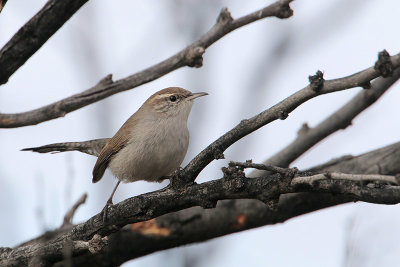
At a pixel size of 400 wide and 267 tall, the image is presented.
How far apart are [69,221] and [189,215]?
133 cm

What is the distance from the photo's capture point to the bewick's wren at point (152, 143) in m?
5.61

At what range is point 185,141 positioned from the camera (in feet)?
18.7

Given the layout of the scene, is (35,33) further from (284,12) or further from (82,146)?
(82,146)

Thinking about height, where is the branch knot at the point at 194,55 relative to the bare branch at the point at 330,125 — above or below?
above

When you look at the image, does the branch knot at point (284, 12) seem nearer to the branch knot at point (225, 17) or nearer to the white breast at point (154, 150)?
the branch knot at point (225, 17)

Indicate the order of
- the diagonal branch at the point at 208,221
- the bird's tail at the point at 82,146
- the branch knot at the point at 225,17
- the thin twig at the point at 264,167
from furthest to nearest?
the bird's tail at the point at 82,146 → the diagonal branch at the point at 208,221 → the branch knot at the point at 225,17 → the thin twig at the point at 264,167

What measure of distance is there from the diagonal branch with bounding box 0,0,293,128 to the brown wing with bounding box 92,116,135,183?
110cm

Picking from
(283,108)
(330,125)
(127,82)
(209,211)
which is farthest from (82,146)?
(283,108)

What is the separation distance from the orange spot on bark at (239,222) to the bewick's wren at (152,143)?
943 mm

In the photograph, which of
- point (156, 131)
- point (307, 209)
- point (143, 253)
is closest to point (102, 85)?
point (156, 131)

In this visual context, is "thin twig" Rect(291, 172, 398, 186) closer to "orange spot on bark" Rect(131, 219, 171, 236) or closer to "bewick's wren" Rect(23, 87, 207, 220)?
"bewick's wren" Rect(23, 87, 207, 220)

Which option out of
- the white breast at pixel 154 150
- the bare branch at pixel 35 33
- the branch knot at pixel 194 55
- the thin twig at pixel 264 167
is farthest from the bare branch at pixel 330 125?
the bare branch at pixel 35 33

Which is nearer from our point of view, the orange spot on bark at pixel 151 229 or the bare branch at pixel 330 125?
the bare branch at pixel 330 125

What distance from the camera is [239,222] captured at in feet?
19.9
